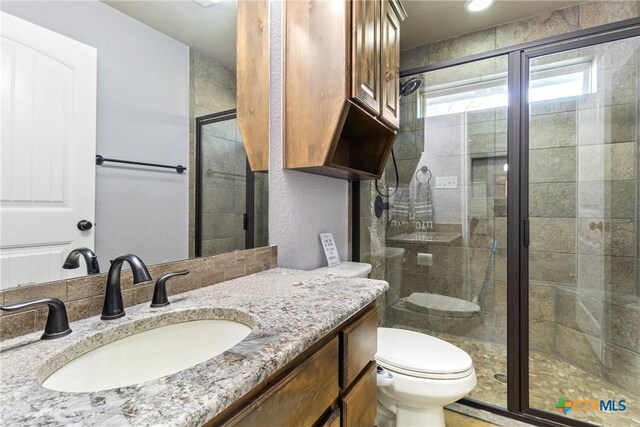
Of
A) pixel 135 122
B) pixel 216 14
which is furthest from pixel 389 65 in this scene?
pixel 135 122

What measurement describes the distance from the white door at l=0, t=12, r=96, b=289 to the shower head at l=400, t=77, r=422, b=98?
1.89 metres

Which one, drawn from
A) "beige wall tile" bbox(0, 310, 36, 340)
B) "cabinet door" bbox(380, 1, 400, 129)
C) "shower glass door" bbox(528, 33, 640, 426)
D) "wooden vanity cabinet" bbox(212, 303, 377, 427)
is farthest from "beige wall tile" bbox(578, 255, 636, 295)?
"beige wall tile" bbox(0, 310, 36, 340)

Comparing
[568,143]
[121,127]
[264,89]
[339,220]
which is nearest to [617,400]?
[568,143]

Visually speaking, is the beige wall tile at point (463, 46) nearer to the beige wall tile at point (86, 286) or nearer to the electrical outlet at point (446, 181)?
the electrical outlet at point (446, 181)

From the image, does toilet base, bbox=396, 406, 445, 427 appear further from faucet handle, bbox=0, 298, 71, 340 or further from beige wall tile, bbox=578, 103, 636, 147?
beige wall tile, bbox=578, 103, 636, 147

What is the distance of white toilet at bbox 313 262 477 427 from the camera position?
1.21 meters

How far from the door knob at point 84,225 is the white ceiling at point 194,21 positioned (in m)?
0.54

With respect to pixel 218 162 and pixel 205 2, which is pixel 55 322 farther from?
pixel 205 2

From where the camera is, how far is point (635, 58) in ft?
5.45

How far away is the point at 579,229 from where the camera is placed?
6.32 feet

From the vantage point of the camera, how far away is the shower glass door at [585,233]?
1.68m

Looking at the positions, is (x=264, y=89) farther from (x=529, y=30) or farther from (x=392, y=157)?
(x=529, y=30)

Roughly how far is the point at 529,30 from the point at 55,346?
301cm

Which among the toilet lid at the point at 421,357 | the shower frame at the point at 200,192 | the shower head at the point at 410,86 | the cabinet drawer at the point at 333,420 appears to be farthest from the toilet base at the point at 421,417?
the shower head at the point at 410,86
